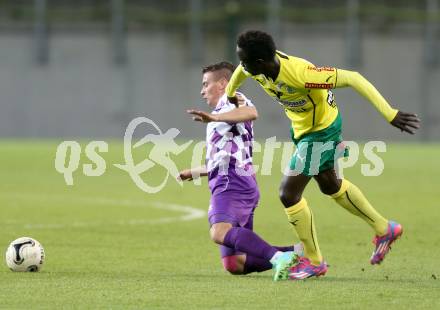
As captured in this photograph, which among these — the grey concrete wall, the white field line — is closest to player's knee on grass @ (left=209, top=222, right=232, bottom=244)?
the white field line

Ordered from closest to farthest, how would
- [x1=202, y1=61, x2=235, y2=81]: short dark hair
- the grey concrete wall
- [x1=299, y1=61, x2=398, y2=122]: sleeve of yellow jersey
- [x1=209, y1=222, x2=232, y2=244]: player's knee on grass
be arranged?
[x1=299, y1=61, x2=398, y2=122]: sleeve of yellow jersey < [x1=209, y1=222, x2=232, y2=244]: player's knee on grass < [x1=202, y1=61, x2=235, y2=81]: short dark hair < the grey concrete wall

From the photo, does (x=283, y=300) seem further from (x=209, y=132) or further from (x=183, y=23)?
(x=183, y=23)

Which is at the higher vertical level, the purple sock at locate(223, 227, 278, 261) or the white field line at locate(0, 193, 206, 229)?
the purple sock at locate(223, 227, 278, 261)

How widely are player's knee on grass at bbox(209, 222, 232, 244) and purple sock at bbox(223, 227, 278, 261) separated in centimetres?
5

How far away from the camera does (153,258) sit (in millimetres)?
9984

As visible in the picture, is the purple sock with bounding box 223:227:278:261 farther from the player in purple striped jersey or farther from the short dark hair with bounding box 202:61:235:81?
the short dark hair with bounding box 202:61:235:81

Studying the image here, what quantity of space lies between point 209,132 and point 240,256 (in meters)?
0.99

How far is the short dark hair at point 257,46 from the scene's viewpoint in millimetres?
8148

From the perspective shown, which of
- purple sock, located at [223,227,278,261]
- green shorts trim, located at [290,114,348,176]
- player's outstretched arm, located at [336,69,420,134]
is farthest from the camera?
green shorts trim, located at [290,114,348,176]

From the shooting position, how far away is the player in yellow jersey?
815 centimetres

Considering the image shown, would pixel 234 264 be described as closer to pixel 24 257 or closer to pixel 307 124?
pixel 307 124

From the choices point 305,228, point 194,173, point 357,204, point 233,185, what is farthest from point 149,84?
point 305,228

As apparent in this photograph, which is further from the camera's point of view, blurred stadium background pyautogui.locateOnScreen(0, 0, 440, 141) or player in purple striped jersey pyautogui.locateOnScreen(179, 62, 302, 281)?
blurred stadium background pyautogui.locateOnScreen(0, 0, 440, 141)

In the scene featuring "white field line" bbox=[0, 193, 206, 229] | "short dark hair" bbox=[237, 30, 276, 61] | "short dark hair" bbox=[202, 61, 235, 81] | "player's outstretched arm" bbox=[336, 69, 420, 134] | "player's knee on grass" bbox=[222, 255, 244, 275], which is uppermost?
"short dark hair" bbox=[237, 30, 276, 61]
